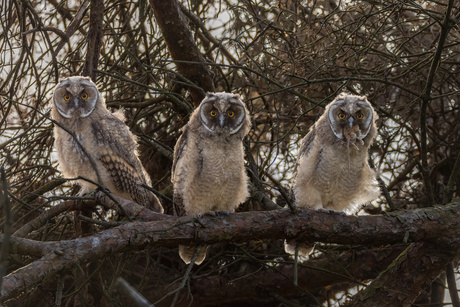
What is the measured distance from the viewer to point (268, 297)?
185 inches

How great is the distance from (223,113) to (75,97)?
1.20 meters

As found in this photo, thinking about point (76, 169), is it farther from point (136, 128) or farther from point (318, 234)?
point (318, 234)

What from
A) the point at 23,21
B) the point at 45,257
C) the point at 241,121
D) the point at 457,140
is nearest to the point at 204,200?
the point at 241,121

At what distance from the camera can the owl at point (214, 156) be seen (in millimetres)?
3363

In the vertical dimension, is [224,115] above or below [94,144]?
above

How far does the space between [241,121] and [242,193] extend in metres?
0.46

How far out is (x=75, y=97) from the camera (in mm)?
3895

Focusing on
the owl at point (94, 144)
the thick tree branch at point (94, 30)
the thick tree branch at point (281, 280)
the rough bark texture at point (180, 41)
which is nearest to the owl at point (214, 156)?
the rough bark texture at point (180, 41)

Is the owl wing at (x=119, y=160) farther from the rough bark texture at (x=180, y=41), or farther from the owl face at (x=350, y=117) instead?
the owl face at (x=350, y=117)

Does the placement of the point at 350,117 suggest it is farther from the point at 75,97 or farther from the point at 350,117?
the point at 75,97

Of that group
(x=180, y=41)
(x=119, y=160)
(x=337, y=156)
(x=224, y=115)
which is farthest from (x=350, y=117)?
(x=119, y=160)

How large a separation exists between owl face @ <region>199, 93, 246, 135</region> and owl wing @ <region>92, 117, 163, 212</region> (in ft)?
2.91

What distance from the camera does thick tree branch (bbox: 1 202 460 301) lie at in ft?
7.63

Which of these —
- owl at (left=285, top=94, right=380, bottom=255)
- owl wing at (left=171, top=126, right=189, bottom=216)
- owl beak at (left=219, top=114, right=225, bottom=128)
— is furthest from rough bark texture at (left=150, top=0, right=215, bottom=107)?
owl at (left=285, top=94, right=380, bottom=255)
